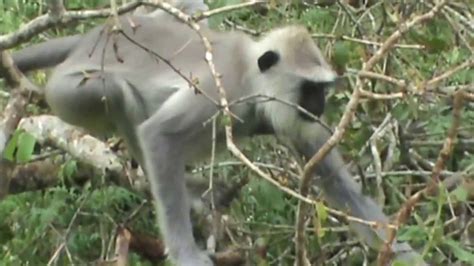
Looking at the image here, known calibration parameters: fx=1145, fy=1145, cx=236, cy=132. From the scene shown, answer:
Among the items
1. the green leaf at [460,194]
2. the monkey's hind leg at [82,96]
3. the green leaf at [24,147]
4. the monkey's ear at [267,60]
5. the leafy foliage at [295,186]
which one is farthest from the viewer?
the monkey's hind leg at [82,96]

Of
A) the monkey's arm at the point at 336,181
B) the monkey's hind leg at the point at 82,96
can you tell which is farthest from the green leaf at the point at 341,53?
the monkey's hind leg at the point at 82,96

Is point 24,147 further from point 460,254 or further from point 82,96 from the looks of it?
point 82,96

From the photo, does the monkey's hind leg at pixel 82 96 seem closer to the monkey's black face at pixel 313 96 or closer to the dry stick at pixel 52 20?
the monkey's black face at pixel 313 96

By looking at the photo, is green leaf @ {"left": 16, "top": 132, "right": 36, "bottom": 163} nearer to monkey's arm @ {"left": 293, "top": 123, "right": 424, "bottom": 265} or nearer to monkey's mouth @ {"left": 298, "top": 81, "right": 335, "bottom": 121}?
monkey's mouth @ {"left": 298, "top": 81, "right": 335, "bottom": 121}

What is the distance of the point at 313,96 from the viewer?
4.01 meters

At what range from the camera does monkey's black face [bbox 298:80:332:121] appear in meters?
3.91

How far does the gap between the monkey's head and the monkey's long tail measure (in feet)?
2.42

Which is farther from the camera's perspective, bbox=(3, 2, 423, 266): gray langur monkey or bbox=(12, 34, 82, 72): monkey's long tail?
bbox=(12, 34, 82, 72): monkey's long tail

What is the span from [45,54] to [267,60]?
2.78ft

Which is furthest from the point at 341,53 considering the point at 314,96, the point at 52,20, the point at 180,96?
the point at 52,20

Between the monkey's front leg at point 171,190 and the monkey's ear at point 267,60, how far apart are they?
399 millimetres

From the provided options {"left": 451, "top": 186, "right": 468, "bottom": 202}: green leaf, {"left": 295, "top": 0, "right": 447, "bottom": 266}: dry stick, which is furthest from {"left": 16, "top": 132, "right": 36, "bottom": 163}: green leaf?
{"left": 451, "top": 186, "right": 468, "bottom": 202}: green leaf

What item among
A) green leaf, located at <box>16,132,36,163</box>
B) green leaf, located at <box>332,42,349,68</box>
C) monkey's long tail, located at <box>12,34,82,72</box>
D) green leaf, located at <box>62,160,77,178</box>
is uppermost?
green leaf, located at <box>16,132,36,163</box>

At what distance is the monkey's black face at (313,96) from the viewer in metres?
3.91
